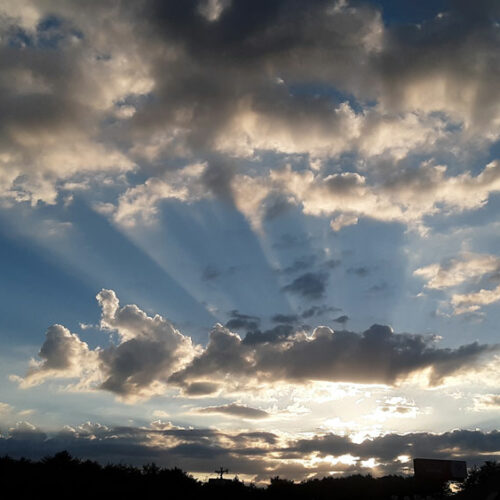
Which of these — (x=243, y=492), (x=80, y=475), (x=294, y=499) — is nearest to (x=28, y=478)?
(x=80, y=475)

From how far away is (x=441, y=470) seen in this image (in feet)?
274

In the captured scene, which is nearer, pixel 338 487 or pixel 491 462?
pixel 491 462

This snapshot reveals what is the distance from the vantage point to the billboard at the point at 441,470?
82.2m

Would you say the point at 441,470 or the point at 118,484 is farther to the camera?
the point at 441,470

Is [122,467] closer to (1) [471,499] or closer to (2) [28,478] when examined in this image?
(2) [28,478]

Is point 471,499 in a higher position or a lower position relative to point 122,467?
lower

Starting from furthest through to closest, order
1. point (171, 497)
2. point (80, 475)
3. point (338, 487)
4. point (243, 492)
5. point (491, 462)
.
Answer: point (338, 487), point (491, 462), point (243, 492), point (171, 497), point (80, 475)

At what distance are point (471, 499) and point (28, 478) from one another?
1588 inches

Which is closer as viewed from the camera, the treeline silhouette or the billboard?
the treeline silhouette

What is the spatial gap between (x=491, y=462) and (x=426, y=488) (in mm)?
12175

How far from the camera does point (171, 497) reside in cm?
4772

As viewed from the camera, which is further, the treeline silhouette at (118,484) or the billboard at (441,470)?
the billboard at (441,470)

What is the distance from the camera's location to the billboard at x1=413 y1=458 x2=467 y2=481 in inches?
3236

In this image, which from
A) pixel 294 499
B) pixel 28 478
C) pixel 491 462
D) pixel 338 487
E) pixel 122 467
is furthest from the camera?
pixel 338 487
